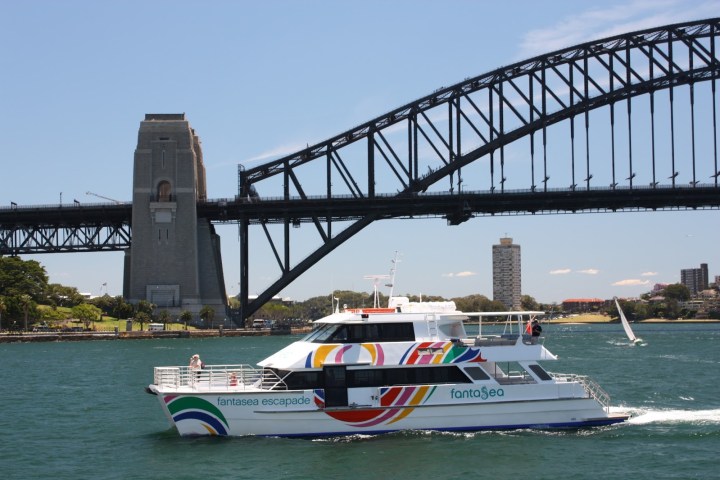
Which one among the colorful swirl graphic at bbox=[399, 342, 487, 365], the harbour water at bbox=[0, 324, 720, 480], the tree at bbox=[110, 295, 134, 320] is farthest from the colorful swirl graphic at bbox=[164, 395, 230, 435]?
the tree at bbox=[110, 295, 134, 320]

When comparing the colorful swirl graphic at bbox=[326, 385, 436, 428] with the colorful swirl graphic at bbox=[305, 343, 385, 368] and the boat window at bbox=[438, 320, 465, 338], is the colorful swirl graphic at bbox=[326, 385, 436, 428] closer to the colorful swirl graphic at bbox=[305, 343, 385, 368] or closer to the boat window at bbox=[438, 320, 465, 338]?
the colorful swirl graphic at bbox=[305, 343, 385, 368]

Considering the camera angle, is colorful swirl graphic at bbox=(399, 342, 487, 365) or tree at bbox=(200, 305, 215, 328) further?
tree at bbox=(200, 305, 215, 328)

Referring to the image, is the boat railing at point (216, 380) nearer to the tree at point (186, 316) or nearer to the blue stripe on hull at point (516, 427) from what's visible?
the blue stripe on hull at point (516, 427)

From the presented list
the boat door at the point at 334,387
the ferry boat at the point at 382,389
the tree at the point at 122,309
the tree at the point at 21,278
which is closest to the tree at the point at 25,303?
the tree at the point at 21,278

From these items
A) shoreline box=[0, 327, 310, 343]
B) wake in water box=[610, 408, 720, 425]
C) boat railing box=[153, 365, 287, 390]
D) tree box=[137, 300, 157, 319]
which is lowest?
wake in water box=[610, 408, 720, 425]

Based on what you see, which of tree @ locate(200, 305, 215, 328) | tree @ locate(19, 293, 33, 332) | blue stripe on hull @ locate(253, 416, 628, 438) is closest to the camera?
blue stripe on hull @ locate(253, 416, 628, 438)

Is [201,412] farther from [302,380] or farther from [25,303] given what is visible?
[25,303]

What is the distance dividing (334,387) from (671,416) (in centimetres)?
1105

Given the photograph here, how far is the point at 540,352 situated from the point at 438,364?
2971 millimetres

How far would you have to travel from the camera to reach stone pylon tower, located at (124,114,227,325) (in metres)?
111

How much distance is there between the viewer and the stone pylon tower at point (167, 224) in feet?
365

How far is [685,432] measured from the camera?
99.9 feet

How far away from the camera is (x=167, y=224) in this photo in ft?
366

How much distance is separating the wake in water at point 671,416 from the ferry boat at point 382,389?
254cm
